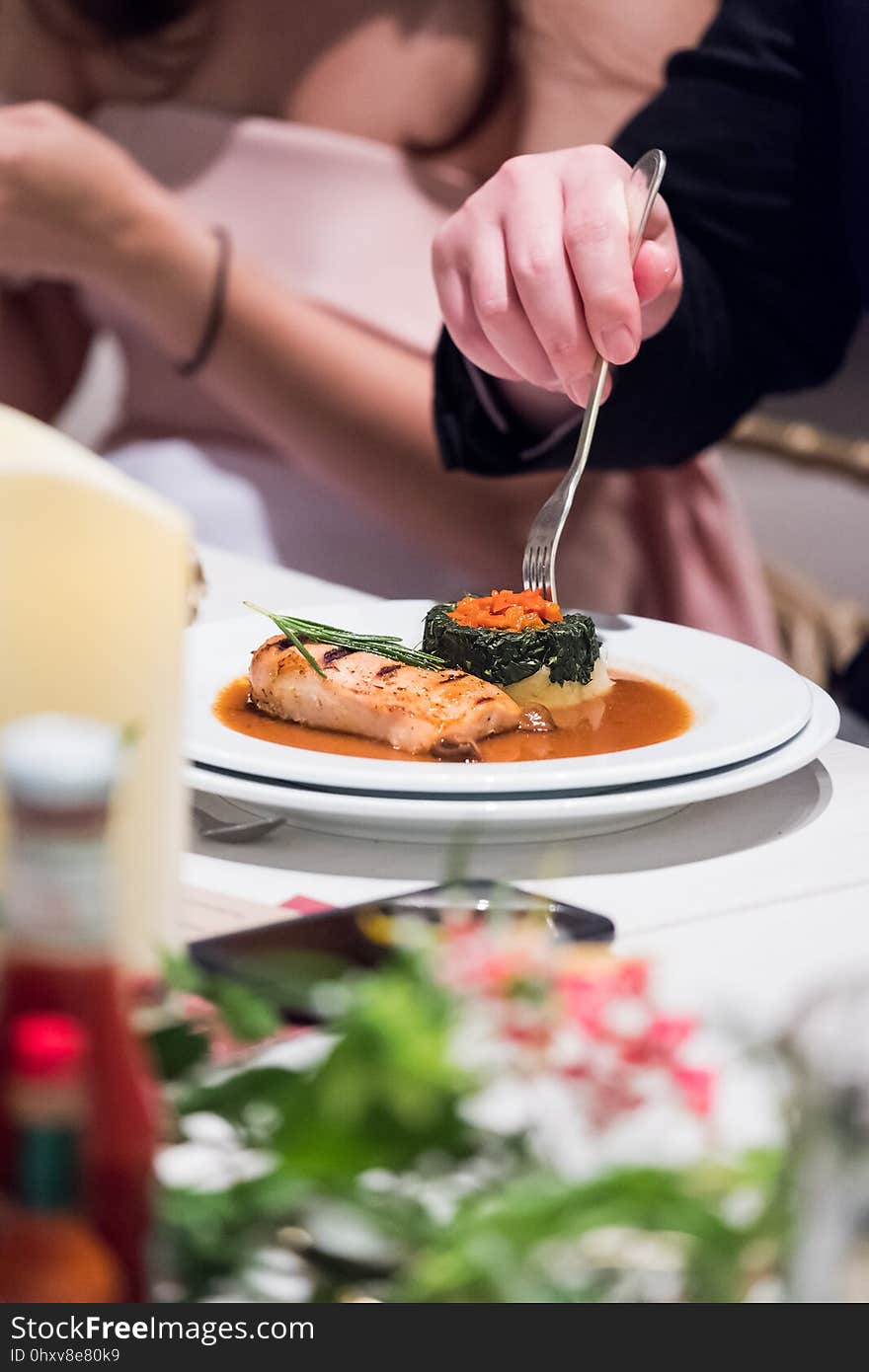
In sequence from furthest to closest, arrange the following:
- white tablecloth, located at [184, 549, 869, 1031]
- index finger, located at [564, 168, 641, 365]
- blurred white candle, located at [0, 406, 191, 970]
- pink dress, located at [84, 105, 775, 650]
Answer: pink dress, located at [84, 105, 775, 650] < index finger, located at [564, 168, 641, 365] < white tablecloth, located at [184, 549, 869, 1031] < blurred white candle, located at [0, 406, 191, 970]

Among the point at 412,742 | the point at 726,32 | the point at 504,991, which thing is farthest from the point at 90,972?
the point at 726,32

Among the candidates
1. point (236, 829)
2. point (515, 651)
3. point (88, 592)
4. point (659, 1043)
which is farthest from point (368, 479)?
point (659, 1043)

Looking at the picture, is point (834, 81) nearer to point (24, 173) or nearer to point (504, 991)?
point (24, 173)

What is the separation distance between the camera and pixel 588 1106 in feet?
1.09

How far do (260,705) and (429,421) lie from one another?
1469 millimetres

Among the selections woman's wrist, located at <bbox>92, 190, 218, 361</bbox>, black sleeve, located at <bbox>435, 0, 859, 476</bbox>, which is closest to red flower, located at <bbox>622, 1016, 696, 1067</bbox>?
black sleeve, located at <bbox>435, 0, 859, 476</bbox>

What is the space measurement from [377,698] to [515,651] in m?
0.12

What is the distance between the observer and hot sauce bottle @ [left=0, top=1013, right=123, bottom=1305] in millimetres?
295

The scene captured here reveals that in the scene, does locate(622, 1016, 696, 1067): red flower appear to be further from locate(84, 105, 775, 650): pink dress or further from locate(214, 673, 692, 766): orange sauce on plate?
locate(84, 105, 775, 650): pink dress

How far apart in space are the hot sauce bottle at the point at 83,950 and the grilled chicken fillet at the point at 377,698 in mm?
551

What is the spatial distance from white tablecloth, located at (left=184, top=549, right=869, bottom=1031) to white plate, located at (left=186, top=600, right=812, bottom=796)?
0.04 m

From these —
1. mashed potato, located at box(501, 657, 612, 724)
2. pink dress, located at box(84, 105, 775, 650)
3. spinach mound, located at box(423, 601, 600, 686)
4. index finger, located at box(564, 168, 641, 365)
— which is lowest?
pink dress, located at box(84, 105, 775, 650)

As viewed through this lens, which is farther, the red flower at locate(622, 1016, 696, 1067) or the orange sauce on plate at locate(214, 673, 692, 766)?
the orange sauce on plate at locate(214, 673, 692, 766)

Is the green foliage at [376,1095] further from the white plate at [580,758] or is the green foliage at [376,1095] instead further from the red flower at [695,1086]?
the white plate at [580,758]
